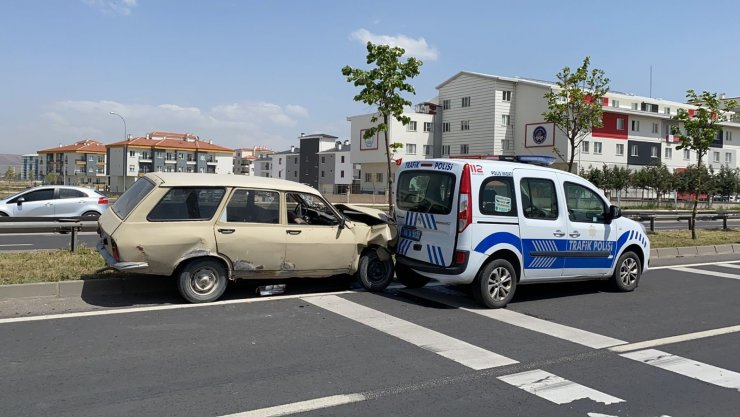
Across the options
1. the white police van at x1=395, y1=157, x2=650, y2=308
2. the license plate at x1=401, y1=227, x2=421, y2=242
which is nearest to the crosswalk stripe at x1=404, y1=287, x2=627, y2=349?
the white police van at x1=395, y1=157, x2=650, y2=308

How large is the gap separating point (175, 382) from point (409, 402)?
A: 1910 mm

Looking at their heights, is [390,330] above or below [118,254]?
below

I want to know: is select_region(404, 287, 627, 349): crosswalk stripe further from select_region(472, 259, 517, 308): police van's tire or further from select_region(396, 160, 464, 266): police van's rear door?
select_region(396, 160, 464, 266): police van's rear door

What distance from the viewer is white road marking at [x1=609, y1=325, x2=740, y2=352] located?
628cm

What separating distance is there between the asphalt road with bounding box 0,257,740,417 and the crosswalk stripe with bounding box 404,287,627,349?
34 mm

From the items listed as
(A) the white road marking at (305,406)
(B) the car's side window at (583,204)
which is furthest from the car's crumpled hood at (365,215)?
(A) the white road marking at (305,406)

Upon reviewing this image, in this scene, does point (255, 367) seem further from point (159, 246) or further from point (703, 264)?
point (703, 264)

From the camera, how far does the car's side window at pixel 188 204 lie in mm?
7520

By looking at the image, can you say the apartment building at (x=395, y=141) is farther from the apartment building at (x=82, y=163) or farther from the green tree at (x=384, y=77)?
the apartment building at (x=82, y=163)

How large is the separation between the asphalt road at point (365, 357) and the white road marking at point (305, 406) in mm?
16

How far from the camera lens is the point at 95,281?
802 cm

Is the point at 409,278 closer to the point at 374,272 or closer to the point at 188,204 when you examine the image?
the point at 374,272

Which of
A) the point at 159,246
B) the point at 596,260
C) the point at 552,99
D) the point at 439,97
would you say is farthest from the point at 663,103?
the point at 159,246

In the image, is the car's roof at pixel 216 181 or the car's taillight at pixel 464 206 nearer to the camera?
the car's taillight at pixel 464 206
